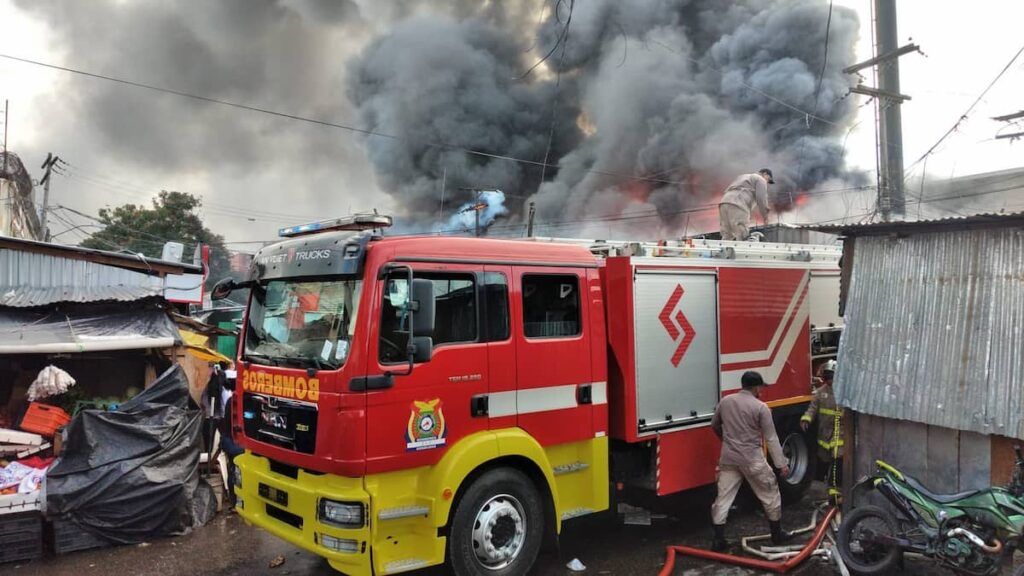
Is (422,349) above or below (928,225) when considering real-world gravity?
below

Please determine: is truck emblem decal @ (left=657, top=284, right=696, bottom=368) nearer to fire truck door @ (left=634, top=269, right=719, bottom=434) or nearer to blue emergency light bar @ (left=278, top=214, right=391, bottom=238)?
fire truck door @ (left=634, top=269, right=719, bottom=434)

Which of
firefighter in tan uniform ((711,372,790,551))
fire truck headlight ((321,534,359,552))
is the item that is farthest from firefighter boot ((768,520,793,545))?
fire truck headlight ((321,534,359,552))

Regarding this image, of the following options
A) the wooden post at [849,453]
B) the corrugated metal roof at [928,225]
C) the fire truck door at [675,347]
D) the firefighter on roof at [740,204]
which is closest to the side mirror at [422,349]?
the fire truck door at [675,347]

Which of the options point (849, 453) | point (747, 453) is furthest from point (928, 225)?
point (747, 453)

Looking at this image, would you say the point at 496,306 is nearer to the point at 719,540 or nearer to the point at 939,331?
the point at 719,540

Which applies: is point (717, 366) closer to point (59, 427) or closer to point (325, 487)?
point (325, 487)

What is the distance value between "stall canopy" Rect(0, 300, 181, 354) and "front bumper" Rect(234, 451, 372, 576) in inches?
132

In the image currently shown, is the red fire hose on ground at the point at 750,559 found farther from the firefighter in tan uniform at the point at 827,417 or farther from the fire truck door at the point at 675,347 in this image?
the firefighter in tan uniform at the point at 827,417

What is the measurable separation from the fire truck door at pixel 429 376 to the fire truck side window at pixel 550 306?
0.44 metres

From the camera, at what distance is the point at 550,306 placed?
4.77 meters

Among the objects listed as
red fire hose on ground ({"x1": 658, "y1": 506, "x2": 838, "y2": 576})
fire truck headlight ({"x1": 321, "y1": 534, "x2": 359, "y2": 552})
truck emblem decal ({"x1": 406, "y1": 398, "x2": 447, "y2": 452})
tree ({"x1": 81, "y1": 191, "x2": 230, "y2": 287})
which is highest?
tree ({"x1": 81, "y1": 191, "x2": 230, "y2": 287})

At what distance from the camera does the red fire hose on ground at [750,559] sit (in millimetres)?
4707

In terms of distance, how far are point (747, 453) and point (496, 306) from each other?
2463 mm

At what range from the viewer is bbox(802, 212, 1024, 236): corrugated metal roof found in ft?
14.3
